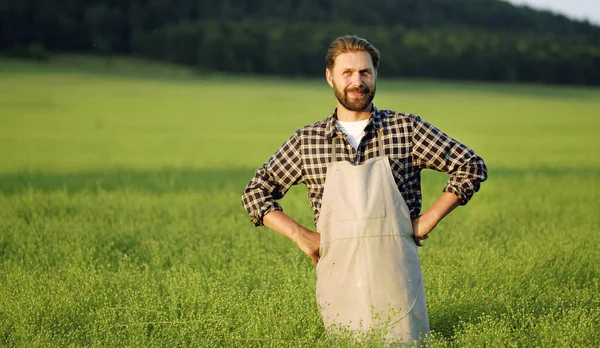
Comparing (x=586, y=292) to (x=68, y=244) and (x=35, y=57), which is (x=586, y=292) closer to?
(x=68, y=244)

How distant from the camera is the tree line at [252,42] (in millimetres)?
63094

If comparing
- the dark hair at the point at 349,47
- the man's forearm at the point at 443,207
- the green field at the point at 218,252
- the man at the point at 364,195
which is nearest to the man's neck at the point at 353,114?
the man at the point at 364,195

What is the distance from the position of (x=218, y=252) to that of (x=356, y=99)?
3602 millimetres

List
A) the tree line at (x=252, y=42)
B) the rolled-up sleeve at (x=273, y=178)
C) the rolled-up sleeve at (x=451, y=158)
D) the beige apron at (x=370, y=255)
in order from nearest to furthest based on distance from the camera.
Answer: the beige apron at (x=370, y=255)
the rolled-up sleeve at (x=451, y=158)
the rolled-up sleeve at (x=273, y=178)
the tree line at (x=252, y=42)

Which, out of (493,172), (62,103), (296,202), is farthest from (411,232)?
(62,103)

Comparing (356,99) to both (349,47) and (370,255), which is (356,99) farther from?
(370,255)

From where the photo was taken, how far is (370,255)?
4258mm

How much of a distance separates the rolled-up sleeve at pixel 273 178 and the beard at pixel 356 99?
0.35 metres

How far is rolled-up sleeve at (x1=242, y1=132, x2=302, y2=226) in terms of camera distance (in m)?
4.65

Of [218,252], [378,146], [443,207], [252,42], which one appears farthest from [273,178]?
[252,42]

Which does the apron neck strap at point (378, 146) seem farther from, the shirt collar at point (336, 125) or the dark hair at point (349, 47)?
the dark hair at point (349, 47)

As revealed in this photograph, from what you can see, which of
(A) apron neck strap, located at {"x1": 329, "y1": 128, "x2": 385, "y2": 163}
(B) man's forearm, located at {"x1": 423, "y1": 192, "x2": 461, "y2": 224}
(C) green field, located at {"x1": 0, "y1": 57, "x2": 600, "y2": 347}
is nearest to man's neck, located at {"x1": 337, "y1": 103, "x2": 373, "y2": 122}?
(A) apron neck strap, located at {"x1": 329, "y1": 128, "x2": 385, "y2": 163}

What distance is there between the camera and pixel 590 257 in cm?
746

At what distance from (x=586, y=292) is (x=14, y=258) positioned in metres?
4.70
